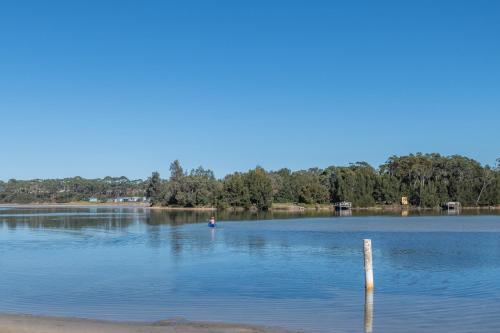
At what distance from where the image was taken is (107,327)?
15664mm

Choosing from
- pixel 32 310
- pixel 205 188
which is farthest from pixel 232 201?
pixel 32 310

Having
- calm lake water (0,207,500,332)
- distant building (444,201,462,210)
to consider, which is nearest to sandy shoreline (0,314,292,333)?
calm lake water (0,207,500,332)

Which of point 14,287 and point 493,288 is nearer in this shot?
point 493,288

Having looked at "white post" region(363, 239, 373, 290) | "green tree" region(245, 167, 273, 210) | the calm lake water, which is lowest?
the calm lake water

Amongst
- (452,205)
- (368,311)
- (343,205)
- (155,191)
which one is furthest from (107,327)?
(155,191)

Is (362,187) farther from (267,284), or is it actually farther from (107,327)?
(107,327)

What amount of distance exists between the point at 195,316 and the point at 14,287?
11.1 meters

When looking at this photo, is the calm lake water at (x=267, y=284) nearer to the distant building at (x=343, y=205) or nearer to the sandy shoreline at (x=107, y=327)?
the sandy shoreline at (x=107, y=327)

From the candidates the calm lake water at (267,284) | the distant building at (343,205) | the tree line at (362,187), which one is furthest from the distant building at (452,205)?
the calm lake water at (267,284)

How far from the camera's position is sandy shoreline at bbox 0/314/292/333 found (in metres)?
15.0

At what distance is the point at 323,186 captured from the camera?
6698 inches

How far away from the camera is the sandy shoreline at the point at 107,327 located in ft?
49.4

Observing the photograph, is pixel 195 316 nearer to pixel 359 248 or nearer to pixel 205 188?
pixel 359 248

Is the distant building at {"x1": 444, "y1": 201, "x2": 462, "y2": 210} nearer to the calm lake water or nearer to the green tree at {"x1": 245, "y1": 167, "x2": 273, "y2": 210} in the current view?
the green tree at {"x1": 245, "y1": 167, "x2": 273, "y2": 210}
